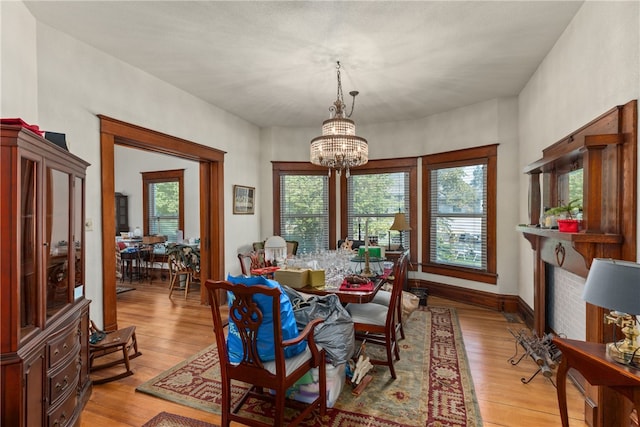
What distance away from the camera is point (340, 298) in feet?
8.16

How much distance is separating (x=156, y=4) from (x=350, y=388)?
341 cm

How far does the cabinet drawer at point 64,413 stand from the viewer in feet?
5.91

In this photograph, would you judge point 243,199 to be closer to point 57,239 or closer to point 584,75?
point 57,239

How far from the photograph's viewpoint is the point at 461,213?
199 inches

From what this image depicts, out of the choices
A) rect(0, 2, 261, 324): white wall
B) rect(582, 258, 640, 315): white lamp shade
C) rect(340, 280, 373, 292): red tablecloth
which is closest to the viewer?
rect(582, 258, 640, 315): white lamp shade

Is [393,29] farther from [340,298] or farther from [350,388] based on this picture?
[350,388]

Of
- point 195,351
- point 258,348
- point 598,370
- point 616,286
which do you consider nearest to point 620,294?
point 616,286

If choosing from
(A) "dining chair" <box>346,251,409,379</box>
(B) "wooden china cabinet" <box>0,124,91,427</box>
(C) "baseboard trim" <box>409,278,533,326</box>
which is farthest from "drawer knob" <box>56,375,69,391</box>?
(C) "baseboard trim" <box>409,278,533,326</box>

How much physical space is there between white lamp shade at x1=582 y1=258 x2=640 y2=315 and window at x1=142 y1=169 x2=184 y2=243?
7198 millimetres

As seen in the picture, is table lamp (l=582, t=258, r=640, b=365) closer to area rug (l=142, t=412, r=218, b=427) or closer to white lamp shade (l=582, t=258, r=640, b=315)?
white lamp shade (l=582, t=258, r=640, b=315)

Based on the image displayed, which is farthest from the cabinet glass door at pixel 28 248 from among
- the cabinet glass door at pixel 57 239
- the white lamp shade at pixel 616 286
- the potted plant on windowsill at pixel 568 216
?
the potted plant on windowsill at pixel 568 216

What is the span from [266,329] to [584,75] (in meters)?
3.10

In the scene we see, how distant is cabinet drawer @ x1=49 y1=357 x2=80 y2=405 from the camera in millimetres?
1817

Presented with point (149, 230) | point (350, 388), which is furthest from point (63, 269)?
point (149, 230)
